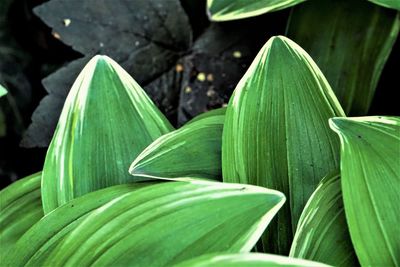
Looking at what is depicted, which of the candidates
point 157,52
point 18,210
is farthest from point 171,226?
point 157,52

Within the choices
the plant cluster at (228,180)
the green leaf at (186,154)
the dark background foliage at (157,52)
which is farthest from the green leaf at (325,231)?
the dark background foliage at (157,52)

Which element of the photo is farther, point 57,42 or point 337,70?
point 57,42

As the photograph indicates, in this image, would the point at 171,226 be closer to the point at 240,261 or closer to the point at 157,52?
the point at 240,261

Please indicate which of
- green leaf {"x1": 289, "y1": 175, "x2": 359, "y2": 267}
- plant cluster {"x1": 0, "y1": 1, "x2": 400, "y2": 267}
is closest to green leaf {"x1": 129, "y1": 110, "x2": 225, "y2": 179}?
plant cluster {"x1": 0, "y1": 1, "x2": 400, "y2": 267}

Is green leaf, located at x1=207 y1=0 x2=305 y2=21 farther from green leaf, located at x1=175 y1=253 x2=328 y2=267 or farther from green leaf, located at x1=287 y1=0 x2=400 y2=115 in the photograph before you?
green leaf, located at x1=175 y1=253 x2=328 y2=267

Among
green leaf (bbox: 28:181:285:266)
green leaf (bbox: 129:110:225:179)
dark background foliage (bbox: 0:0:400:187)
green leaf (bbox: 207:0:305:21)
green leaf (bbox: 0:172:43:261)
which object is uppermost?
green leaf (bbox: 207:0:305:21)

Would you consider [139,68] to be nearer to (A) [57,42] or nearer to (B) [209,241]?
(A) [57,42]

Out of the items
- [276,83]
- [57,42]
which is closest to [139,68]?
[57,42]
